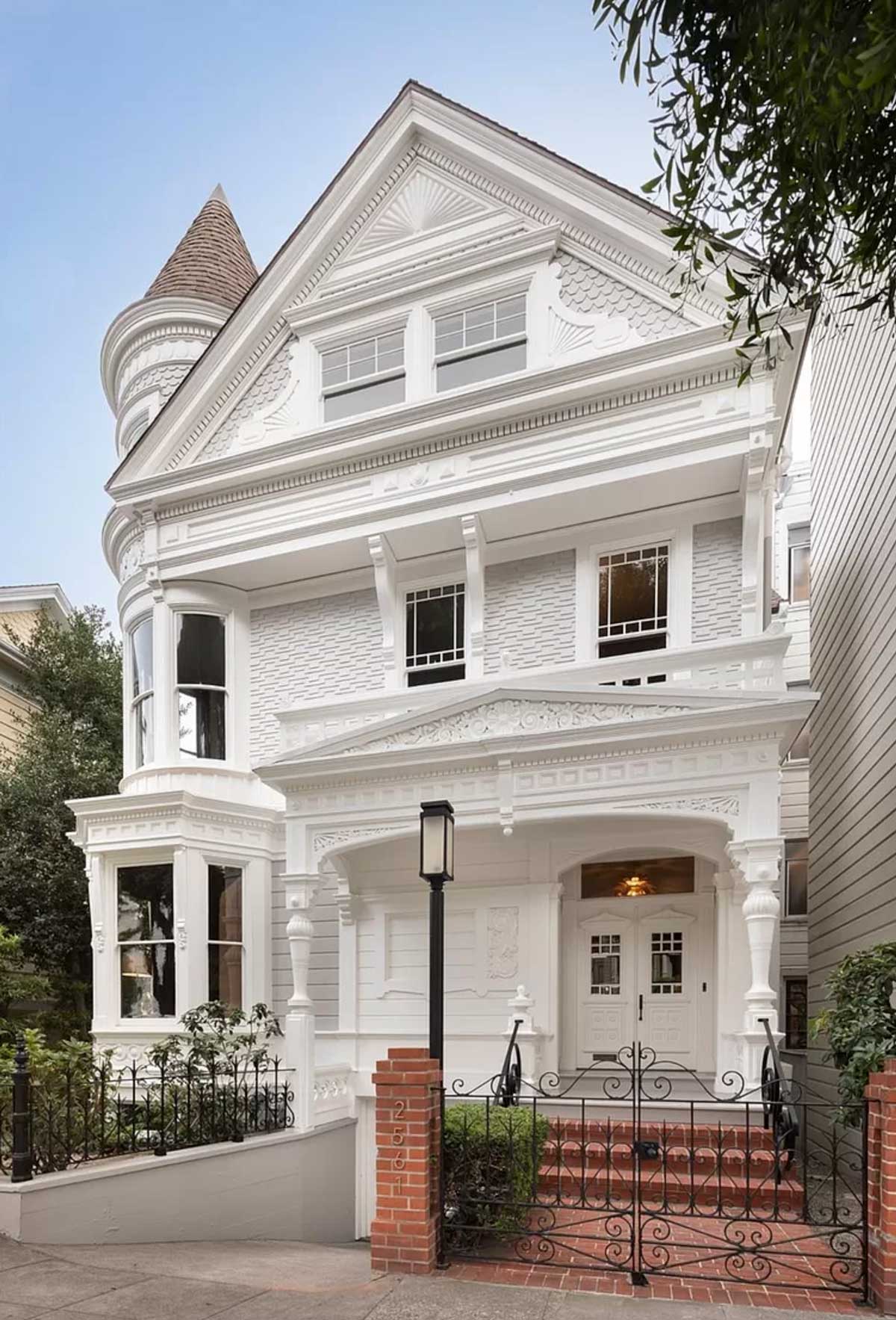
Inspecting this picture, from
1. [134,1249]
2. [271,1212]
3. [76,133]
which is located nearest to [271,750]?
[271,1212]

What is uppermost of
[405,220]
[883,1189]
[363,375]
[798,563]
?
[405,220]

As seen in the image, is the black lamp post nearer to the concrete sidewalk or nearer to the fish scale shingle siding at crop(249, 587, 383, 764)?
the concrete sidewalk

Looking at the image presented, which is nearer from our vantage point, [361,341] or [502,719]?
[502,719]

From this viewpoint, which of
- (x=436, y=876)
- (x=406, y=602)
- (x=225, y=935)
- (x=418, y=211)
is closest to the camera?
(x=436, y=876)

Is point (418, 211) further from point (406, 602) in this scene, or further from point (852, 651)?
point (852, 651)

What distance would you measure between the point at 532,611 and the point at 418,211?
5486 mm

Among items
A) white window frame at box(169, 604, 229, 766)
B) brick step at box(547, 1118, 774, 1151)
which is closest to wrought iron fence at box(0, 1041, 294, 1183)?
brick step at box(547, 1118, 774, 1151)

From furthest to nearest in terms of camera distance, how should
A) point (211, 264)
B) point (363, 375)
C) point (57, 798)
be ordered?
point (57, 798) → point (211, 264) → point (363, 375)

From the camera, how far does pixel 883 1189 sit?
17.6 feet

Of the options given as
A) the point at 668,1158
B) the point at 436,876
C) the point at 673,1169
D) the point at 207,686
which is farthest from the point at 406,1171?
the point at 207,686

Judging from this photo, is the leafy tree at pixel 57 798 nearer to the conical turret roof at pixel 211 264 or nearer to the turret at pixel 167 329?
the turret at pixel 167 329

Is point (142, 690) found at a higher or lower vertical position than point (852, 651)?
lower

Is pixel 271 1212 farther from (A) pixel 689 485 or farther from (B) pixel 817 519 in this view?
(B) pixel 817 519

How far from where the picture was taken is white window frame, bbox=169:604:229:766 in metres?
12.7
